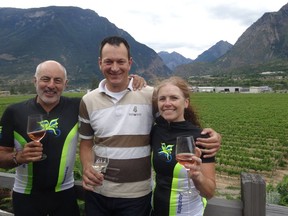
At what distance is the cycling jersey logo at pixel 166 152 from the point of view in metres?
2.72

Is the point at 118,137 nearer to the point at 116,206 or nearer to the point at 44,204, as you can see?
the point at 116,206

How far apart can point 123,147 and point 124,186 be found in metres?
0.34

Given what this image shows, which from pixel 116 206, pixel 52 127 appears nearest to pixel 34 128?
pixel 52 127

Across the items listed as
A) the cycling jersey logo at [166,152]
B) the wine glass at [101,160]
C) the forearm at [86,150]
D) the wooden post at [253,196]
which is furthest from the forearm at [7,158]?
the wooden post at [253,196]

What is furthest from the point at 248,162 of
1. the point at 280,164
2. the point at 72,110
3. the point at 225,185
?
the point at 72,110

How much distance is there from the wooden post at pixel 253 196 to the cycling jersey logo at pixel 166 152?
604 millimetres

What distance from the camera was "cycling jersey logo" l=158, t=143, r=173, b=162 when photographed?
272cm

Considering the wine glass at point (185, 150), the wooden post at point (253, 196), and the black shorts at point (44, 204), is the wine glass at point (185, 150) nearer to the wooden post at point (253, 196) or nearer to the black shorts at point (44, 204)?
the wooden post at point (253, 196)

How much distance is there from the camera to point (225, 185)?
10.5 meters

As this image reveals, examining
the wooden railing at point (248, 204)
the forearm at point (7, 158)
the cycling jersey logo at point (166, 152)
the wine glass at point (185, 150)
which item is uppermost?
the wine glass at point (185, 150)

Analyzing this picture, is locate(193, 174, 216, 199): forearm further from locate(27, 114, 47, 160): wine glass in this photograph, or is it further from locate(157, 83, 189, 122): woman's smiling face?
locate(27, 114, 47, 160): wine glass

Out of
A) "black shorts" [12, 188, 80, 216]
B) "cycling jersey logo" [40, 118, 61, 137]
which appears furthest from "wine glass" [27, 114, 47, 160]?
"black shorts" [12, 188, 80, 216]

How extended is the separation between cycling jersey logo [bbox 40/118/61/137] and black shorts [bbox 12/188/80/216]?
0.58 metres

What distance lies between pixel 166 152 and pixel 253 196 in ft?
2.44
